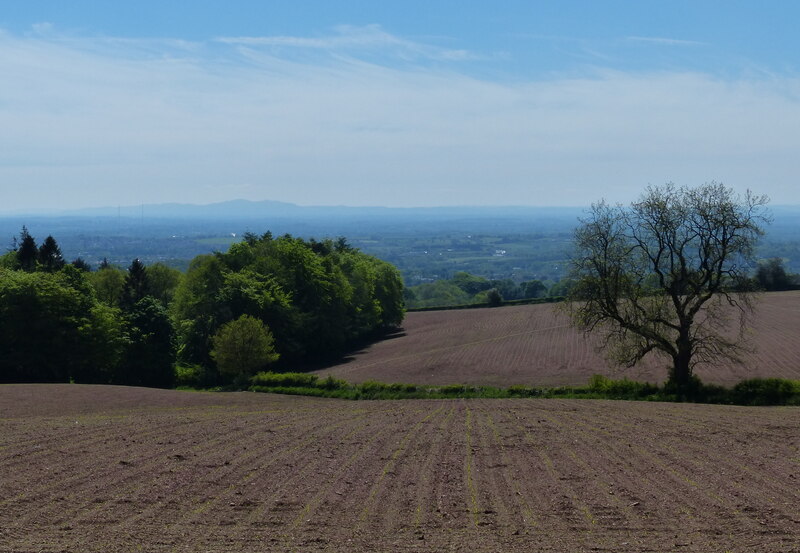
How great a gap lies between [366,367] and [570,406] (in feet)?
90.4

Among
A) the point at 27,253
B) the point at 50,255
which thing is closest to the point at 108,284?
the point at 27,253

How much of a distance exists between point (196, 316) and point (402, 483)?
47726 millimetres

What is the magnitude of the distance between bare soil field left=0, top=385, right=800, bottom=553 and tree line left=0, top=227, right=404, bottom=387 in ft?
84.1

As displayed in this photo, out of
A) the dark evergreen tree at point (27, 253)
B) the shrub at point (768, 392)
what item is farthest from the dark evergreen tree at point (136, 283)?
the shrub at point (768, 392)

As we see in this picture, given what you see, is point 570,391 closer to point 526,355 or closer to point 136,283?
point 526,355

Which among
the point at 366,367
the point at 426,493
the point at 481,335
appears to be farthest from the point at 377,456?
the point at 481,335

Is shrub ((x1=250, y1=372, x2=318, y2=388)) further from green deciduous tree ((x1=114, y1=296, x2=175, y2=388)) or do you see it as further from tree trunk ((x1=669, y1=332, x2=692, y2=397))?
tree trunk ((x1=669, y1=332, x2=692, y2=397))

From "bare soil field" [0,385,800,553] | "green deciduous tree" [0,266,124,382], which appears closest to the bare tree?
"bare soil field" [0,385,800,553]

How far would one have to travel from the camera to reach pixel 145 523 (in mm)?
13078

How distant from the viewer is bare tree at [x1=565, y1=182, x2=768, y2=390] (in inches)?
1369

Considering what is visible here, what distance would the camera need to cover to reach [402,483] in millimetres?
15938

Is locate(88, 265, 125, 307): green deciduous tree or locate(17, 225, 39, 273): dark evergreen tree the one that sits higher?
locate(17, 225, 39, 273): dark evergreen tree

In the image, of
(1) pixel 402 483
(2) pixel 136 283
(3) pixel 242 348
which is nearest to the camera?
(1) pixel 402 483

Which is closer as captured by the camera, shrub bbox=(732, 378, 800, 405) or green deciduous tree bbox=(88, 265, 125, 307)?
shrub bbox=(732, 378, 800, 405)
